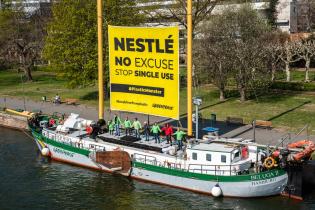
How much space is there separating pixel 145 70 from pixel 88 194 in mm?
10395

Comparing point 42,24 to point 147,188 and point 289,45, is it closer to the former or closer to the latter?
point 289,45

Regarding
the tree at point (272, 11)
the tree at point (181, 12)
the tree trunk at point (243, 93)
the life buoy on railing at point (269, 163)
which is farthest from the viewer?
the tree at point (272, 11)

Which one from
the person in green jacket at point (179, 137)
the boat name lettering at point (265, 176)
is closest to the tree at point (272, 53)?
the person in green jacket at point (179, 137)

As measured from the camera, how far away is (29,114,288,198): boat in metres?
32.5

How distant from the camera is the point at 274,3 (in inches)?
4131

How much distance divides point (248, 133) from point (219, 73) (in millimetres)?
15760

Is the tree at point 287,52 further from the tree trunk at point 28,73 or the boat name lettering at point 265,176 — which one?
the tree trunk at point 28,73

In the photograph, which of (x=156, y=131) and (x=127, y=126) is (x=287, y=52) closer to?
(x=127, y=126)

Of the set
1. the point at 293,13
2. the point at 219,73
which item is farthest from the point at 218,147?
the point at 293,13

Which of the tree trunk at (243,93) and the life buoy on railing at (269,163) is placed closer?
the life buoy on railing at (269,163)

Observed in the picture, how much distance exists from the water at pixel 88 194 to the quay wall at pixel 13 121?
1278cm

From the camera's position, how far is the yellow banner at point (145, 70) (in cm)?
3678

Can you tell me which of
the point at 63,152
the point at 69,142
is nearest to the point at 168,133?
the point at 69,142

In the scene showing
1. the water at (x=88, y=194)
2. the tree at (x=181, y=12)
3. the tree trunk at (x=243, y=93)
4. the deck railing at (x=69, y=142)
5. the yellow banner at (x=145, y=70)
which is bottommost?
Result: the water at (x=88, y=194)
